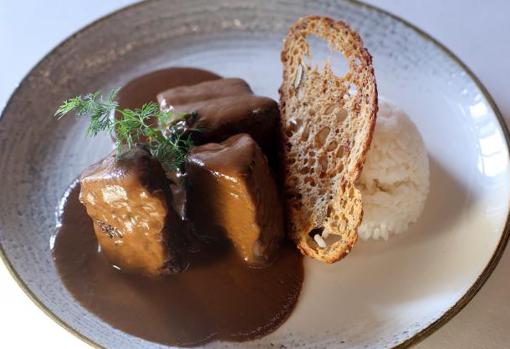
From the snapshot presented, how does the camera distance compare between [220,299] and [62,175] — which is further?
[62,175]

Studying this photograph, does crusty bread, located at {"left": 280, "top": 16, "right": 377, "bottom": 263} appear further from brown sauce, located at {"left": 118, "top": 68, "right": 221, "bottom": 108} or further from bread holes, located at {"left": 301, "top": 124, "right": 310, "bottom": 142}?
brown sauce, located at {"left": 118, "top": 68, "right": 221, "bottom": 108}

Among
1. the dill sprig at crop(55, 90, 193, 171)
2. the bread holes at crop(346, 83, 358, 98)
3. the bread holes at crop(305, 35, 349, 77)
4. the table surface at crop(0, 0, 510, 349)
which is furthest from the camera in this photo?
the table surface at crop(0, 0, 510, 349)

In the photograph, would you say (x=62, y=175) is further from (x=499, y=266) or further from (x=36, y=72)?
(x=499, y=266)

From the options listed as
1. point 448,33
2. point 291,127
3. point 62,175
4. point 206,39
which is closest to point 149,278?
point 62,175

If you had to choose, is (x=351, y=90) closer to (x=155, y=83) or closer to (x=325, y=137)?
(x=325, y=137)

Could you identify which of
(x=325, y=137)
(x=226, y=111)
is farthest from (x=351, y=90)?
(x=226, y=111)

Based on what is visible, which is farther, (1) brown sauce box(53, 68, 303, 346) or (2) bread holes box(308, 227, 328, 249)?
(2) bread holes box(308, 227, 328, 249)

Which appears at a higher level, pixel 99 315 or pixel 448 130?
pixel 448 130

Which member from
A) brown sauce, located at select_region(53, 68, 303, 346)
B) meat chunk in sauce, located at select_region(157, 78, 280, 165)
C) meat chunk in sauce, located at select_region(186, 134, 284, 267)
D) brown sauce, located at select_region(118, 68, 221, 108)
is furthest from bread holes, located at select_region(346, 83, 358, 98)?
brown sauce, located at select_region(118, 68, 221, 108)
